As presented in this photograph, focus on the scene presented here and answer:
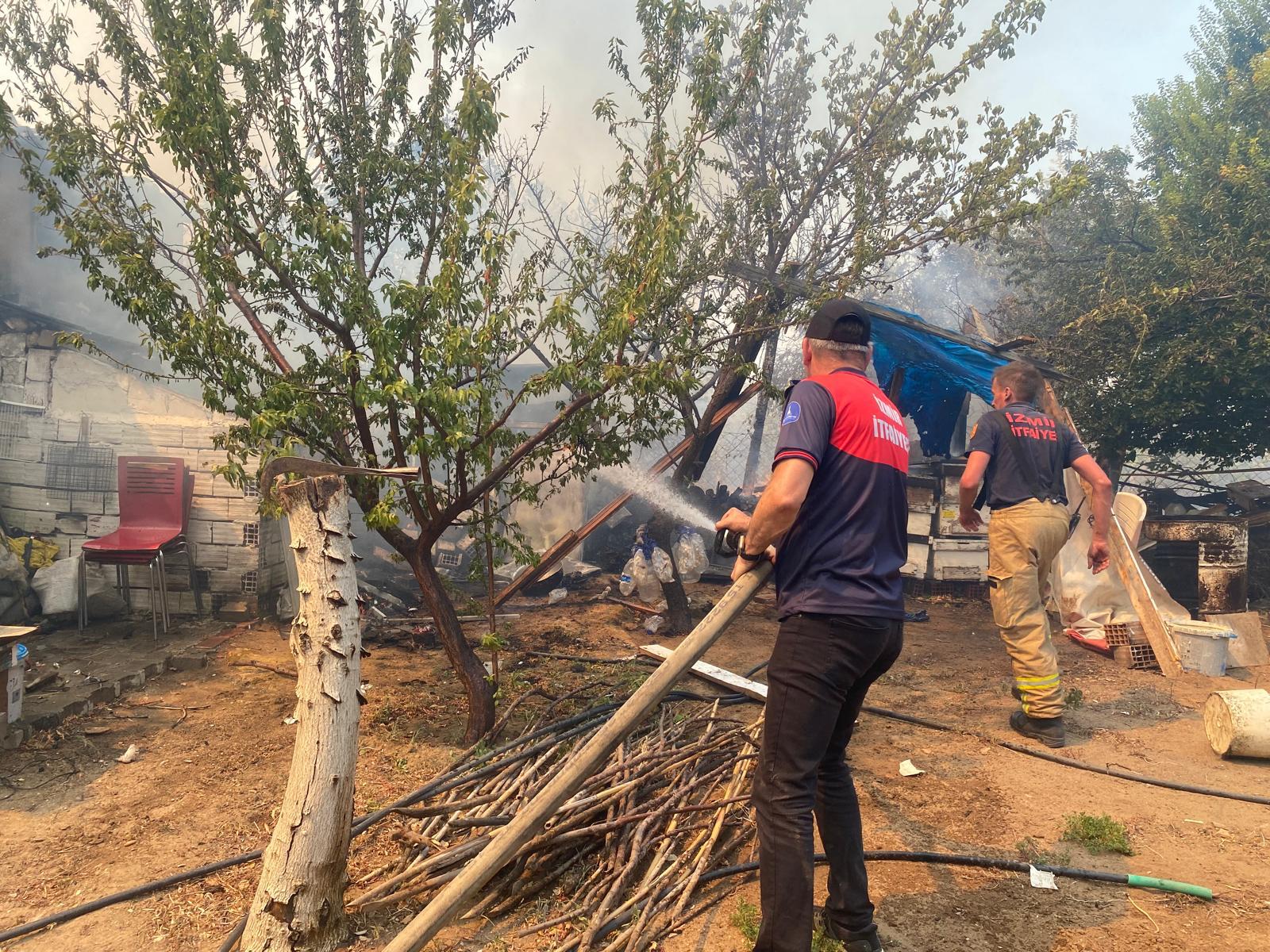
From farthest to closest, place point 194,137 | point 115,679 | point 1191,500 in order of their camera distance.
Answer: point 1191,500 → point 115,679 → point 194,137

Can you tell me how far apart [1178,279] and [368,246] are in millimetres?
10140

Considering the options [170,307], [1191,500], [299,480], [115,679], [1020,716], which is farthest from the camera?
[1191,500]

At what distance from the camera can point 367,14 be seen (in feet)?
17.2

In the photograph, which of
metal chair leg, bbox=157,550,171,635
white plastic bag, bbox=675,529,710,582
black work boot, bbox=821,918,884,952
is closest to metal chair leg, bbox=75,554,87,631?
metal chair leg, bbox=157,550,171,635

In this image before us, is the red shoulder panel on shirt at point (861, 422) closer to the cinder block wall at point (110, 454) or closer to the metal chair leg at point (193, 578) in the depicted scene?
the cinder block wall at point (110, 454)

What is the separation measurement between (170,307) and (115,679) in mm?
3676

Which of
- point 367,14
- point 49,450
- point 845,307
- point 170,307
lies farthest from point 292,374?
point 49,450

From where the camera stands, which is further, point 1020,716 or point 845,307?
point 1020,716

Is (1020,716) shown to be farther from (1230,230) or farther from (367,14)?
(1230,230)

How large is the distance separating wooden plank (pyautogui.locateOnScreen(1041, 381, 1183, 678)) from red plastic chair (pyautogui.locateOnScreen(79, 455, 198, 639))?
30.2ft

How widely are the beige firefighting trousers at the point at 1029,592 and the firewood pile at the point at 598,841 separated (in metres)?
2.11

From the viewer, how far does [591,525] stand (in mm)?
8203

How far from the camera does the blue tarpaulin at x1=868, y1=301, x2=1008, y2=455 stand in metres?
8.18

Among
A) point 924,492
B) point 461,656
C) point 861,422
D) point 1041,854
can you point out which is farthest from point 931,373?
point 861,422
